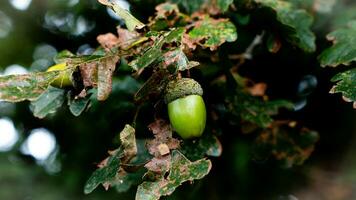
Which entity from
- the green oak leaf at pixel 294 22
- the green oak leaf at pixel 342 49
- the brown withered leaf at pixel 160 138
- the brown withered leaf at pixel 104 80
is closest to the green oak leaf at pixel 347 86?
the green oak leaf at pixel 342 49

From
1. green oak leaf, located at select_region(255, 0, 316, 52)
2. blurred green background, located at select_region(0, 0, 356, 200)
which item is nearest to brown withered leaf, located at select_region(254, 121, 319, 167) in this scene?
blurred green background, located at select_region(0, 0, 356, 200)

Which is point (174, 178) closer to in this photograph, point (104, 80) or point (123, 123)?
point (104, 80)

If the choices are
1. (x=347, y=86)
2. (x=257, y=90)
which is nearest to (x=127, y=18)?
(x=347, y=86)

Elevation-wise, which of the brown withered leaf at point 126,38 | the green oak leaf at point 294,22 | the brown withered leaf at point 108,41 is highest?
the brown withered leaf at point 126,38

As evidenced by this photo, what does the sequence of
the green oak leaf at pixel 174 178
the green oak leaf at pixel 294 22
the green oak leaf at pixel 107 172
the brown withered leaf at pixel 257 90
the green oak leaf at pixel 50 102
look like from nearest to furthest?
1. the green oak leaf at pixel 174 178
2. the green oak leaf at pixel 107 172
3. the green oak leaf at pixel 50 102
4. the green oak leaf at pixel 294 22
5. the brown withered leaf at pixel 257 90

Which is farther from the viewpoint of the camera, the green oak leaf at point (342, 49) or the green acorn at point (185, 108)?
the green oak leaf at point (342, 49)

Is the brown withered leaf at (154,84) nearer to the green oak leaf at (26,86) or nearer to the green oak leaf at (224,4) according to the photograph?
the green oak leaf at (26,86)

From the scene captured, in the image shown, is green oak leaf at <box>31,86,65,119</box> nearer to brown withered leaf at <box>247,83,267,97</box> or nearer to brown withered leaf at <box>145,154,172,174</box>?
brown withered leaf at <box>145,154,172,174</box>

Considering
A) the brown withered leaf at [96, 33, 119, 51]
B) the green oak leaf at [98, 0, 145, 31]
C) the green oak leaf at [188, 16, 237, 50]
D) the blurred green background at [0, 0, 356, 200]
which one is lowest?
the blurred green background at [0, 0, 356, 200]
